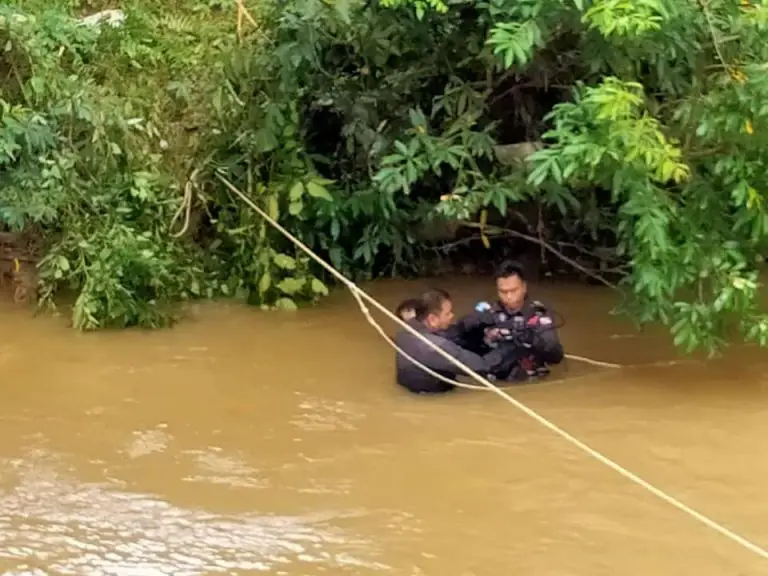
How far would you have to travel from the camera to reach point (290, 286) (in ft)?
25.2

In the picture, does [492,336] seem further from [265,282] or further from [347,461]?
[265,282]

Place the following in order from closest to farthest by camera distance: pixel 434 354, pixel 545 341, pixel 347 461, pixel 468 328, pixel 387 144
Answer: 1. pixel 347 461
2. pixel 434 354
3. pixel 545 341
4. pixel 468 328
5. pixel 387 144

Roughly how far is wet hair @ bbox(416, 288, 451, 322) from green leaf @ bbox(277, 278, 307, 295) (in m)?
1.55

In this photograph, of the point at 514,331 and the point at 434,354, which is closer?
the point at 434,354

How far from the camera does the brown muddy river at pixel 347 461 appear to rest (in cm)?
432

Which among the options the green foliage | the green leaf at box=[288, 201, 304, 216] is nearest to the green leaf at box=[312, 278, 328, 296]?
the green foliage

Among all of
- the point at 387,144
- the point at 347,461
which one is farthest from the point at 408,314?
the point at 387,144

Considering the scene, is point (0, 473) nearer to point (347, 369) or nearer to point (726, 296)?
point (347, 369)

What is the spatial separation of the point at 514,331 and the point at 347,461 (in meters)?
1.52

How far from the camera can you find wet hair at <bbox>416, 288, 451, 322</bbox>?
630 cm

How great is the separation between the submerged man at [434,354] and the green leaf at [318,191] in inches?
58.2

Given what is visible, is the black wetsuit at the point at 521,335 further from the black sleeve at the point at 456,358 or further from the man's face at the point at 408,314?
the man's face at the point at 408,314

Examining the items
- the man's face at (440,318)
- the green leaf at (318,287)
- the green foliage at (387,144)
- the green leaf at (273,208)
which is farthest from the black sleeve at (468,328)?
the green leaf at (273,208)

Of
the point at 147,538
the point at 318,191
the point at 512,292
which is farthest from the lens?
the point at 318,191
